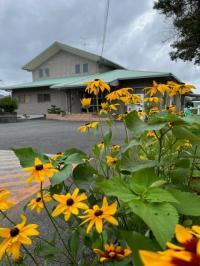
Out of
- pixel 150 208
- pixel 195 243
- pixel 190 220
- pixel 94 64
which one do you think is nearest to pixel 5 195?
pixel 150 208

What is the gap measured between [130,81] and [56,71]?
9893 mm

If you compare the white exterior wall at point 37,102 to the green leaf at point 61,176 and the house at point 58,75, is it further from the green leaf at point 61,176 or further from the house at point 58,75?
the green leaf at point 61,176

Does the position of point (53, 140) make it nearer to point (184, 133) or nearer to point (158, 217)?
point (184, 133)

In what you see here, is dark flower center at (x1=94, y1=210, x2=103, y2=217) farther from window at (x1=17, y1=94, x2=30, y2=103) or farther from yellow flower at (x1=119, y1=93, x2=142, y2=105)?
window at (x1=17, y1=94, x2=30, y2=103)

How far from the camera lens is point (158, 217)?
792 mm

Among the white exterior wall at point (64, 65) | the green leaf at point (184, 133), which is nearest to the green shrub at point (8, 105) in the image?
the white exterior wall at point (64, 65)

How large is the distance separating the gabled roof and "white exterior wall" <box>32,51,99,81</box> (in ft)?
1.30

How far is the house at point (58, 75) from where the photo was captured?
27939 mm

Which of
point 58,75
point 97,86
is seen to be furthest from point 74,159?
point 58,75

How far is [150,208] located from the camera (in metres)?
0.83

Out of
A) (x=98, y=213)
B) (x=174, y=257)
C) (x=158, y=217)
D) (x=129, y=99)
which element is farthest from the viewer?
(x=129, y=99)

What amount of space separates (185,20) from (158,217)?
63.1ft

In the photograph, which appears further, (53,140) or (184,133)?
(53,140)

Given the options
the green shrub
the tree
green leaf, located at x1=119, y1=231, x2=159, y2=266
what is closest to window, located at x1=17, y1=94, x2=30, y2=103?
the green shrub
